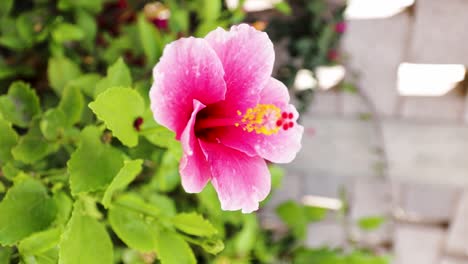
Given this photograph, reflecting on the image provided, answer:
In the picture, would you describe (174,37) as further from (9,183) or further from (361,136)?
(361,136)

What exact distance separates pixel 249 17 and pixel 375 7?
33 centimetres

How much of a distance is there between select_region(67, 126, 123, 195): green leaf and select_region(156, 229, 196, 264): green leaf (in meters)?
0.10

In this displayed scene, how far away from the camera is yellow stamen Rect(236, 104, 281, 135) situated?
49cm

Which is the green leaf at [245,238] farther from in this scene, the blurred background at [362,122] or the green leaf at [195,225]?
the green leaf at [195,225]

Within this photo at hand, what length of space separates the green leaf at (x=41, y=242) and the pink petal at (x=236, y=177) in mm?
166

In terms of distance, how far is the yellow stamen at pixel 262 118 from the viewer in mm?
487

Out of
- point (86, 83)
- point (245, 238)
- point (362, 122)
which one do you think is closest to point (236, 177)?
point (86, 83)

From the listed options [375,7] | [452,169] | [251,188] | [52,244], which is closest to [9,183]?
[52,244]

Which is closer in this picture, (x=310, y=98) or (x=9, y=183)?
(x=9, y=183)

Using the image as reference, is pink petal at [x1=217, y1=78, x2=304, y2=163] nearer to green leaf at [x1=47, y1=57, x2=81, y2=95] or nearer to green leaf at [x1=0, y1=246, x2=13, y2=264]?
green leaf at [x1=0, y1=246, x2=13, y2=264]

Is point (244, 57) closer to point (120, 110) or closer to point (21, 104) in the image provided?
point (120, 110)

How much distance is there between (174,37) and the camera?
98cm

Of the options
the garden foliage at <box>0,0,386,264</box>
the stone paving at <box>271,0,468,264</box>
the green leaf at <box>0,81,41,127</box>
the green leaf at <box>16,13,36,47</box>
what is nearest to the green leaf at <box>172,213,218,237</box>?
the garden foliage at <box>0,0,386,264</box>

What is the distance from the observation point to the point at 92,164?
50 centimetres
